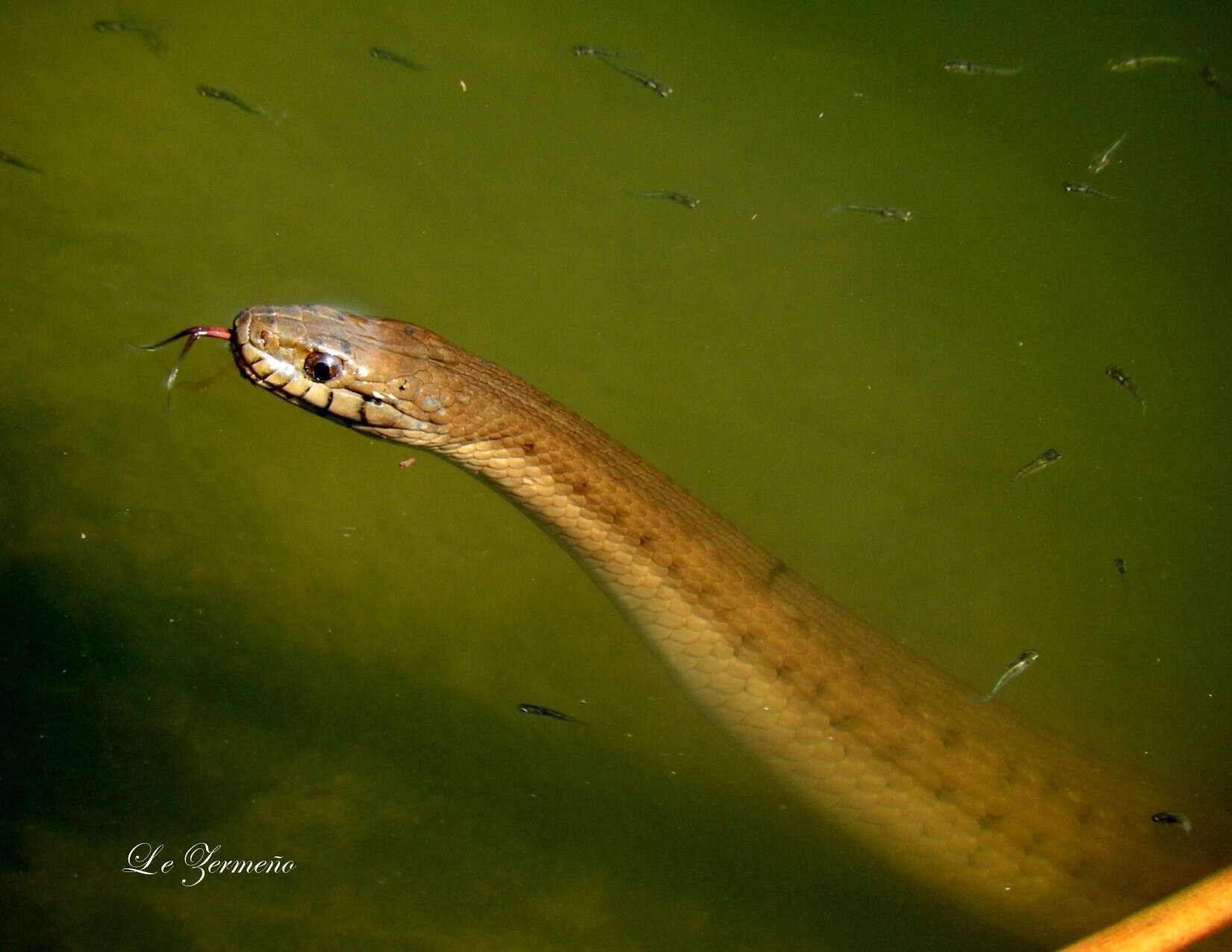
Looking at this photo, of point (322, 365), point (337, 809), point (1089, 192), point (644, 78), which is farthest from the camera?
point (644, 78)

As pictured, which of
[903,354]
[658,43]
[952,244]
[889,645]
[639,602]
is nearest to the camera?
[639,602]

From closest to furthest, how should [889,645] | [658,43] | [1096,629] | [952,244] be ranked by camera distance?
[889,645], [1096,629], [952,244], [658,43]

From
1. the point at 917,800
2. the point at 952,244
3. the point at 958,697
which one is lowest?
the point at 917,800

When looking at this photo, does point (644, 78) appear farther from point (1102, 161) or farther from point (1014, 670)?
point (1014, 670)

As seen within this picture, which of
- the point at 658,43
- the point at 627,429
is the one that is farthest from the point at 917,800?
the point at 658,43

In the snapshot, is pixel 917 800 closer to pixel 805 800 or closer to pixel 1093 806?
pixel 805 800

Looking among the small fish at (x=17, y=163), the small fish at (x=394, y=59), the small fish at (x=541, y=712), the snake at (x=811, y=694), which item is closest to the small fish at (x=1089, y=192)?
the snake at (x=811, y=694)

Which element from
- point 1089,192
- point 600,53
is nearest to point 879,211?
point 1089,192
